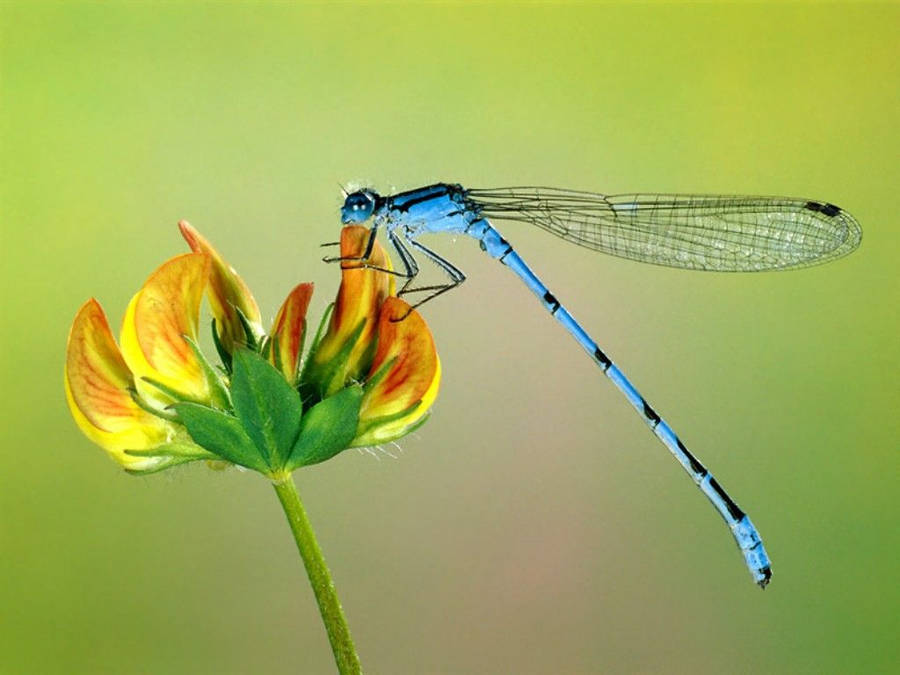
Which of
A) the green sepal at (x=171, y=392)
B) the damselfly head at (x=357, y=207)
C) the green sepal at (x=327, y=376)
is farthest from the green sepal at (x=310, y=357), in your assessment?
the damselfly head at (x=357, y=207)

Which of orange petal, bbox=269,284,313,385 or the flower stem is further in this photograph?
orange petal, bbox=269,284,313,385

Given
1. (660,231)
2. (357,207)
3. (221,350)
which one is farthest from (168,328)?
(660,231)

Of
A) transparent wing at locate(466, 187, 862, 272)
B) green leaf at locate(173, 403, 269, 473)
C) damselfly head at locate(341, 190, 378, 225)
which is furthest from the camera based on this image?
transparent wing at locate(466, 187, 862, 272)

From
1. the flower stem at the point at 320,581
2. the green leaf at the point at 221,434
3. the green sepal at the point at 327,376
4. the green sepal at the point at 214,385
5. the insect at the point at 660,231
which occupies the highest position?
the insect at the point at 660,231

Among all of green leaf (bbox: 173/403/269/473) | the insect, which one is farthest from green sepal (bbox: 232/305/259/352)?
the insect

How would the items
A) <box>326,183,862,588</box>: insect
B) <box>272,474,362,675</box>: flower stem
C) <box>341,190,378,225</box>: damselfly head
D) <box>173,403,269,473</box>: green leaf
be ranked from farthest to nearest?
<box>326,183,862,588</box>: insect → <box>341,190,378,225</box>: damselfly head → <box>173,403,269,473</box>: green leaf → <box>272,474,362,675</box>: flower stem

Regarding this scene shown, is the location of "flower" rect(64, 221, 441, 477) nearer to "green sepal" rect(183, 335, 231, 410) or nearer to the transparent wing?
"green sepal" rect(183, 335, 231, 410)

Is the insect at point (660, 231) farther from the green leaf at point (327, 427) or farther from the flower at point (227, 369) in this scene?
the green leaf at point (327, 427)

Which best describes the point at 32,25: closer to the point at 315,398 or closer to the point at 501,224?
the point at 501,224

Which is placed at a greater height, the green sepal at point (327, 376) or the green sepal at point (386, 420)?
the green sepal at point (327, 376)
